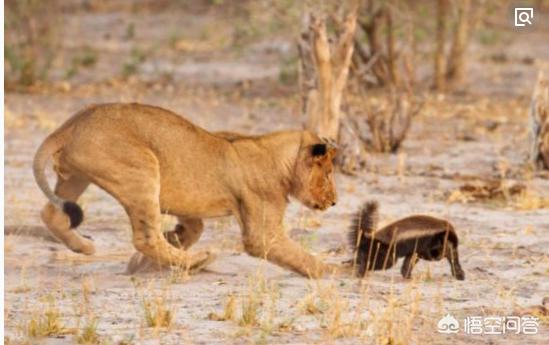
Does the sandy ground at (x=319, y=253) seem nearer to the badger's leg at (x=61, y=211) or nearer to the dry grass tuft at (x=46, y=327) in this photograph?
the dry grass tuft at (x=46, y=327)

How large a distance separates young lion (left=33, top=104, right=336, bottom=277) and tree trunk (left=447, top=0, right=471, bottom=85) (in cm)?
866

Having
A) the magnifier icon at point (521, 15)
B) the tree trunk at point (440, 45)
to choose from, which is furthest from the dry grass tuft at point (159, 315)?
the magnifier icon at point (521, 15)

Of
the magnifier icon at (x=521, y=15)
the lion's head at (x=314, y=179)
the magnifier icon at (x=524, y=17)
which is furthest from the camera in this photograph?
the magnifier icon at (x=524, y=17)

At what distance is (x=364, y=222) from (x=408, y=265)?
302 mm

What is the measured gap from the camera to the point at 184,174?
25.2 feet

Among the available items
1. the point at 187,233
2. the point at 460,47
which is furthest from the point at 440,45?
the point at 187,233

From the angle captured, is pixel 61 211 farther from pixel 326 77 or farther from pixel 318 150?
pixel 326 77

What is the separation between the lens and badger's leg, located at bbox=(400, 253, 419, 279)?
299 inches

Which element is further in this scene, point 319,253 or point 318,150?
point 319,253

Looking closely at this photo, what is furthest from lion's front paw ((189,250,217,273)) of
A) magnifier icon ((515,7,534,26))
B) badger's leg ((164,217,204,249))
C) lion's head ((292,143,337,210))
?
magnifier icon ((515,7,534,26))

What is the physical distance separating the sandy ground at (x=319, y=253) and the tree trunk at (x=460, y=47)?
1323mm

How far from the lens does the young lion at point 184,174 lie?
7.50 meters

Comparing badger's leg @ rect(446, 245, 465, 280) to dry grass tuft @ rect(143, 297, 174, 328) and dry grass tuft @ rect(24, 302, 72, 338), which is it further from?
dry grass tuft @ rect(24, 302, 72, 338)

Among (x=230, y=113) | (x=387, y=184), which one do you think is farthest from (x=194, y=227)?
(x=230, y=113)
